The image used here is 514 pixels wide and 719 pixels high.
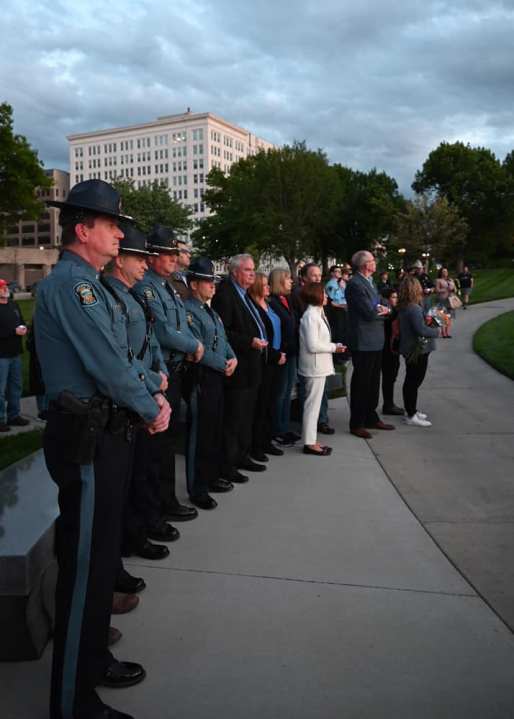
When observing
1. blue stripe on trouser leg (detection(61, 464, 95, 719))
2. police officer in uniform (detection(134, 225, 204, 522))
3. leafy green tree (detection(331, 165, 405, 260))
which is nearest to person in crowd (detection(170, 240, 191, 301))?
police officer in uniform (detection(134, 225, 204, 522))

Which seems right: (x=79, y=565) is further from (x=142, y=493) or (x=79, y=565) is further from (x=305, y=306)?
(x=305, y=306)

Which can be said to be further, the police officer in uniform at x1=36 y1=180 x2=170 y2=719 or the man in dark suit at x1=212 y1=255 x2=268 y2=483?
the man in dark suit at x1=212 y1=255 x2=268 y2=483

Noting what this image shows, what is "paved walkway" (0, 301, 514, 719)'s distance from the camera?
2.76 m

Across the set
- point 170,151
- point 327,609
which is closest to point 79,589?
point 327,609

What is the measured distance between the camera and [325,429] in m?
7.98

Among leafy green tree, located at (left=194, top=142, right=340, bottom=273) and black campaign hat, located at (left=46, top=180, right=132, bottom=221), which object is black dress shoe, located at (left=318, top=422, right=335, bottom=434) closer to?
black campaign hat, located at (left=46, top=180, right=132, bottom=221)

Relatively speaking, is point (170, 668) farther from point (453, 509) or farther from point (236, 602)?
point (453, 509)

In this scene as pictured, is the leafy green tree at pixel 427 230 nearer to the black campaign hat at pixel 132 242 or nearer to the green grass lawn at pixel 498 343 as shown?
the green grass lawn at pixel 498 343

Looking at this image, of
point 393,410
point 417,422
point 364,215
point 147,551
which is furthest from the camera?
point 364,215

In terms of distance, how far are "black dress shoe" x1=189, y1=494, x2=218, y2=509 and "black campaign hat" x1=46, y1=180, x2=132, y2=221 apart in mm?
3039

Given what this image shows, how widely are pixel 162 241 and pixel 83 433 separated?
247 cm

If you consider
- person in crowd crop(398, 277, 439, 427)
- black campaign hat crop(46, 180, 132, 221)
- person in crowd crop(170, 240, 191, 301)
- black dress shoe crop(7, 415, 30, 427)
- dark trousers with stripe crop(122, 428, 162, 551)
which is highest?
black campaign hat crop(46, 180, 132, 221)

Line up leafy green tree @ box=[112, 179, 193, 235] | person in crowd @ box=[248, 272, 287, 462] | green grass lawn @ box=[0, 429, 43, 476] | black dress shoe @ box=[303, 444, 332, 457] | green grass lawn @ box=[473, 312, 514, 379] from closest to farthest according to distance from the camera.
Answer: green grass lawn @ box=[0, 429, 43, 476] → person in crowd @ box=[248, 272, 287, 462] → black dress shoe @ box=[303, 444, 332, 457] → green grass lawn @ box=[473, 312, 514, 379] → leafy green tree @ box=[112, 179, 193, 235]

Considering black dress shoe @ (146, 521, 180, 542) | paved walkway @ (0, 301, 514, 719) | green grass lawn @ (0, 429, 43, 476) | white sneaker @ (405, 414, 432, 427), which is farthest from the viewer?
white sneaker @ (405, 414, 432, 427)
